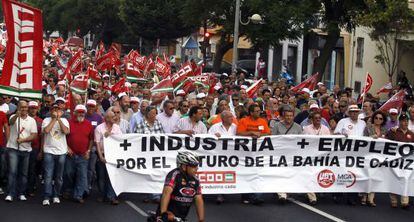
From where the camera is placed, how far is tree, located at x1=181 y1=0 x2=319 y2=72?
112 feet

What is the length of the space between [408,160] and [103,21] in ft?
212

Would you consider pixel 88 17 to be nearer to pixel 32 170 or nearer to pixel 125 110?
pixel 125 110

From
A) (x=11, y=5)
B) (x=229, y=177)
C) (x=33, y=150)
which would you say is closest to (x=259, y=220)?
(x=229, y=177)

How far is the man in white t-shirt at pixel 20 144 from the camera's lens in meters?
14.0

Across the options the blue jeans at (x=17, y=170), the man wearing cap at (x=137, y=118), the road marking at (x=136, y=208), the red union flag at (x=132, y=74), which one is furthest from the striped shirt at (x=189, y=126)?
the red union flag at (x=132, y=74)

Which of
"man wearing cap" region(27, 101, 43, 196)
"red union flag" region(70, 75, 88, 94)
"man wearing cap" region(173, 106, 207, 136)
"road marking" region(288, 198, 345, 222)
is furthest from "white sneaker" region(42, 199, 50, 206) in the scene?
"red union flag" region(70, 75, 88, 94)

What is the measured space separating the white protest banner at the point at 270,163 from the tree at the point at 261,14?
19106 millimetres

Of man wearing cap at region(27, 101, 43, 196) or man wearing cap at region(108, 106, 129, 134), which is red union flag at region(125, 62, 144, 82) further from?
man wearing cap at region(27, 101, 43, 196)

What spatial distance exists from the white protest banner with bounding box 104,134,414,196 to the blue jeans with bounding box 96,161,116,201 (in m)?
0.24

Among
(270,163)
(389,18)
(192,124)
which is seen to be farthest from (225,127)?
(389,18)

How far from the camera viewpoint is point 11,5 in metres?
13.6

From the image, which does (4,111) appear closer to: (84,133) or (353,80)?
(84,133)

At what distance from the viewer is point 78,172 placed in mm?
14344

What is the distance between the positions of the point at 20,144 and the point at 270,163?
3759mm
